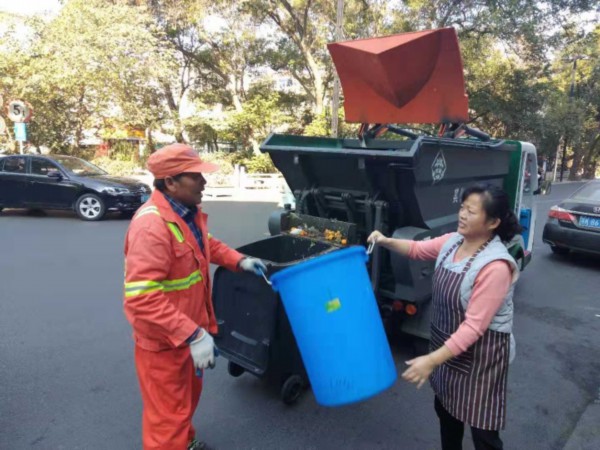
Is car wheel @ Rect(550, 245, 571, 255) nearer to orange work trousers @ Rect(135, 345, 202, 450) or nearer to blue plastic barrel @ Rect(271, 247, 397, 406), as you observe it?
blue plastic barrel @ Rect(271, 247, 397, 406)

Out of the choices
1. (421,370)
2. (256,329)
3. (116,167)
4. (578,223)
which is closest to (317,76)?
(116,167)

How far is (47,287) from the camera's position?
5.29 m

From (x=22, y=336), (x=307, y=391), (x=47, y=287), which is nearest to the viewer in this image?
(x=307, y=391)

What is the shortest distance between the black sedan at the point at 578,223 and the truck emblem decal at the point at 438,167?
4.31 m

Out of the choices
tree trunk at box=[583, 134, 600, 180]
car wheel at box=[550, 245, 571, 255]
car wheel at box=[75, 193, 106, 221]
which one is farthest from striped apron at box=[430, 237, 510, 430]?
tree trunk at box=[583, 134, 600, 180]

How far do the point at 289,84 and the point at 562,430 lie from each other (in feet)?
78.2

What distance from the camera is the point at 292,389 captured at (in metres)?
3.02

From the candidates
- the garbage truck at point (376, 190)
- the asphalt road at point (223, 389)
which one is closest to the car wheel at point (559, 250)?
the asphalt road at point (223, 389)

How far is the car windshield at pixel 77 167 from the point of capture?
10.1m

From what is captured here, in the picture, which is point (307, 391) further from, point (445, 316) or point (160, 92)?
point (160, 92)

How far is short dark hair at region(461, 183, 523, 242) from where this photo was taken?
193 cm

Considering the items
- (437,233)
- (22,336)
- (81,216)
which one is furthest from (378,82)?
(81,216)

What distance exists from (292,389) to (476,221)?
1.77 metres

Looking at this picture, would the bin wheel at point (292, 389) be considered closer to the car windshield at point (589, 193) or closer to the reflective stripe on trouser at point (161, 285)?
the reflective stripe on trouser at point (161, 285)
